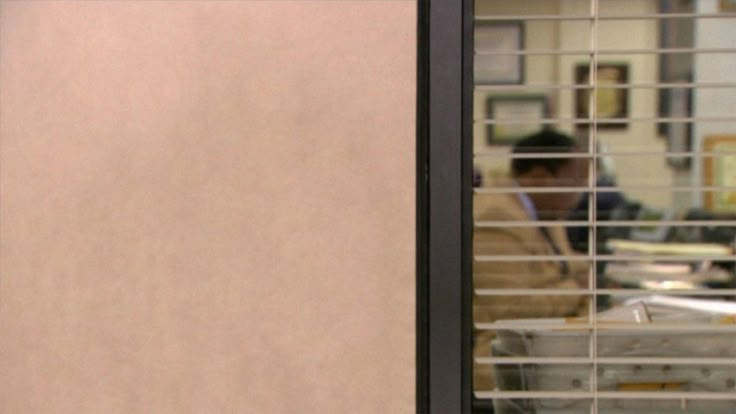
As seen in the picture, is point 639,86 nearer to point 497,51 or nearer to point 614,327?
point 497,51

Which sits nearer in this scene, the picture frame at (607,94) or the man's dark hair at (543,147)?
the man's dark hair at (543,147)

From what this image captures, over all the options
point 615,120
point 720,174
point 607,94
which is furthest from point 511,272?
point 607,94

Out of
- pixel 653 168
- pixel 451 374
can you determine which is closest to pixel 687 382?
pixel 451 374

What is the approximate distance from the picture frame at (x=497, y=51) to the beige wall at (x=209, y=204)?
0.41ft

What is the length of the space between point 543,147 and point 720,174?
471 millimetres

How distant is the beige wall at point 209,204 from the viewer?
165 cm

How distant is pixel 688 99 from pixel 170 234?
1.55 meters

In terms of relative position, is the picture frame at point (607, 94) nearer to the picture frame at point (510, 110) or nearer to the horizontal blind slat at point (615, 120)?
the picture frame at point (510, 110)

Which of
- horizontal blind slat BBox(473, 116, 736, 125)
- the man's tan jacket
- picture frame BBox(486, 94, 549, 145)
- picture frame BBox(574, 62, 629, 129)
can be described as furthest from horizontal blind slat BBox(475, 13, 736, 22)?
picture frame BBox(486, 94, 549, 145)

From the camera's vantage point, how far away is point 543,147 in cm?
243

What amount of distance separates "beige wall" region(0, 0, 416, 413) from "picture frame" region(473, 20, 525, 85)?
126 millimetres

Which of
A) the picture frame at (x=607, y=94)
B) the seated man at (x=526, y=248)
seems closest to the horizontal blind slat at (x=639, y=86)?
the seated man at (x=526, y=248)

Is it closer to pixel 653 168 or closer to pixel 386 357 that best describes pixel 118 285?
pixel 386 357

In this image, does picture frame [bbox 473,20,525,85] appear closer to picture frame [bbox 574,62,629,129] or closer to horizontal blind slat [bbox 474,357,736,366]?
picture frame [bbox 574,62,629,129]
